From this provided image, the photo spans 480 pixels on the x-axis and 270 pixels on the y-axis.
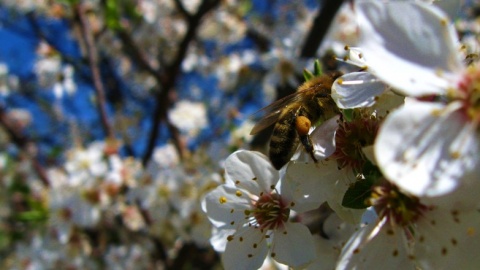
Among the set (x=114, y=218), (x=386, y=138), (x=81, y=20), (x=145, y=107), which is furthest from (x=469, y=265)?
(x=145, y=107)

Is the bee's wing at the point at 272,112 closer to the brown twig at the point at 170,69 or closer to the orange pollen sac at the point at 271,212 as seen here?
the orange pollen sac at the point at 271,212

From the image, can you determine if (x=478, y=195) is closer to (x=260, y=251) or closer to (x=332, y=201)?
(x=332, y=201)

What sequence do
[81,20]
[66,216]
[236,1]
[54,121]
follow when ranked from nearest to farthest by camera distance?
[66,216] → [81,20] → [236,1] → [54,121]

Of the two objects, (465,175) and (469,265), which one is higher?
(465,175)

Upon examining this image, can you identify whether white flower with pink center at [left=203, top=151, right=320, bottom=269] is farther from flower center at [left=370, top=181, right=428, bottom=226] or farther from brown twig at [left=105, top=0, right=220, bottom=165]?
brown twig at [left=105, top=0, right=220, bottom=165]

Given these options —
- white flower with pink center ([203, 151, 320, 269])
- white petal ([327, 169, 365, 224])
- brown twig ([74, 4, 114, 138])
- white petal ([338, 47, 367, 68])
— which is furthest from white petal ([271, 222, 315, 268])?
brown twig ([74, 4, 114, 138])

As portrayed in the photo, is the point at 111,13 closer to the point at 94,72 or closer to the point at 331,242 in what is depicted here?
the point at 94,72

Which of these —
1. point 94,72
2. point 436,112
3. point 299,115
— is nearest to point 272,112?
point 299,115
